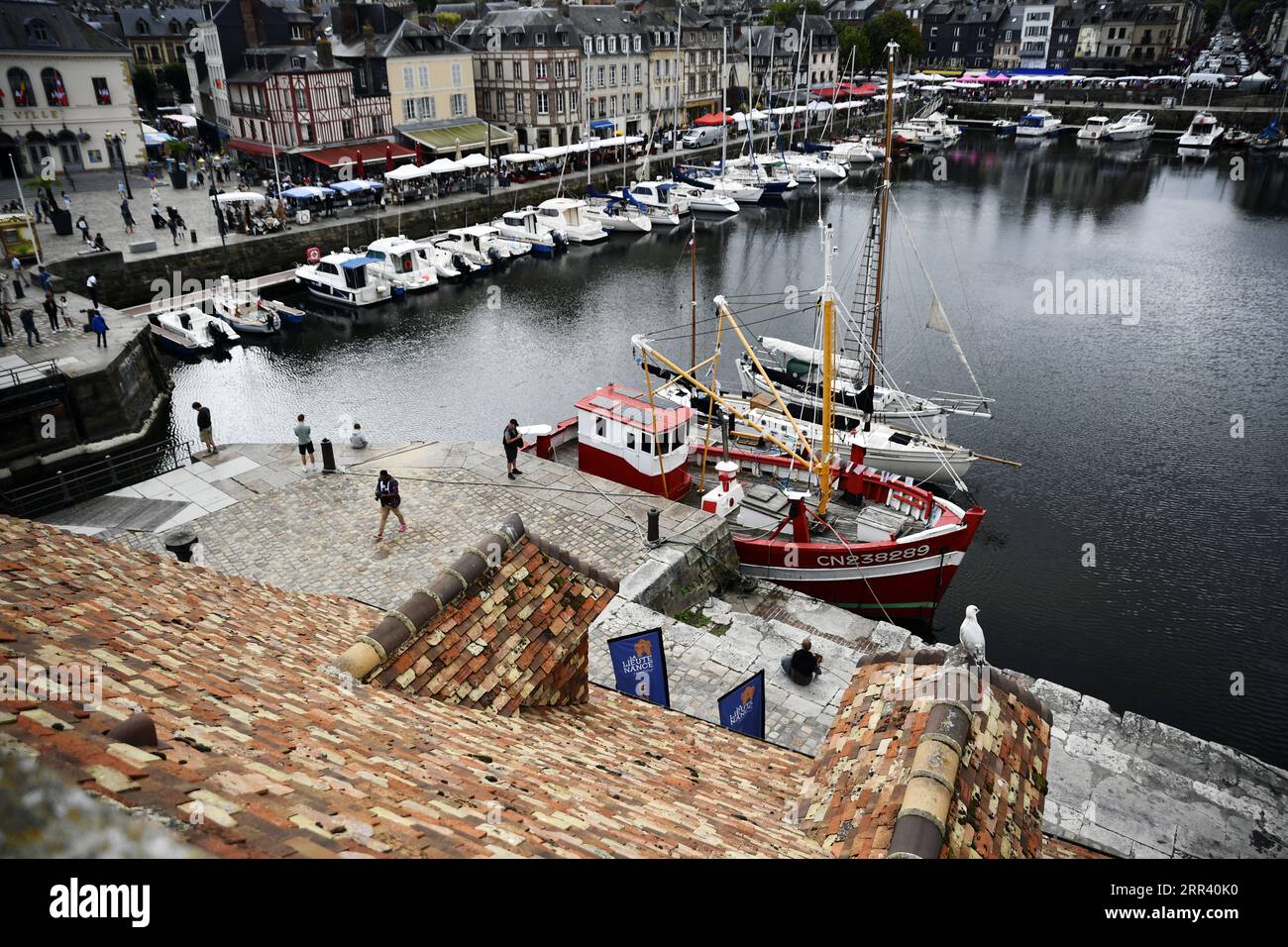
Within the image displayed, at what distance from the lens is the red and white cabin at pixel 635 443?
2239 cm

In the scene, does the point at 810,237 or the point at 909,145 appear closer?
the point at 810,237

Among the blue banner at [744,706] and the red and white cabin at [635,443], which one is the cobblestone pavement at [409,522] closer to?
the red and white cabin at [635,443]

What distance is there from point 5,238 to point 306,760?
146ft

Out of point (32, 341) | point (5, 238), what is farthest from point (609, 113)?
point (32, 341)

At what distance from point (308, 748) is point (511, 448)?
16.2 meters

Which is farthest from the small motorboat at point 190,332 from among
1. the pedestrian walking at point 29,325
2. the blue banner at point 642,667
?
the blue banner at point 642,667

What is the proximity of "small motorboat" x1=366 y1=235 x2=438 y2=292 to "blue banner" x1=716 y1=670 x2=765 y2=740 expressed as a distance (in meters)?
39.2

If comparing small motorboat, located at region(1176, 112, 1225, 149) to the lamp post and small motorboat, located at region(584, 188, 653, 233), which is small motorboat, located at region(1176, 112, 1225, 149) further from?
the lamp post

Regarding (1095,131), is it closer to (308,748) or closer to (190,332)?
(190,332)

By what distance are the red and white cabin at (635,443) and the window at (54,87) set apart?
5039 centimetres

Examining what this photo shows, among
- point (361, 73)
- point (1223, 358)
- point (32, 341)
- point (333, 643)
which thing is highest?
point (361, 73)

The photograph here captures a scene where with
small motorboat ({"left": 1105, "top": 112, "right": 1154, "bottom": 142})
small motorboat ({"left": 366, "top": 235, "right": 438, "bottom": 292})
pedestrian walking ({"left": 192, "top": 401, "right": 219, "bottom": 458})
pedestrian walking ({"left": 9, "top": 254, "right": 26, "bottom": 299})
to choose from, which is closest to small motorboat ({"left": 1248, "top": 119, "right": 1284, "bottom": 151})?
small motorboat ({"left": 1105, "top": 112, "right": 1154, "bottom": 142})

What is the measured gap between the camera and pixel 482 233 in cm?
5291

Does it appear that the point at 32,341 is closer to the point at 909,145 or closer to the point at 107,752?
the point at 107,752
